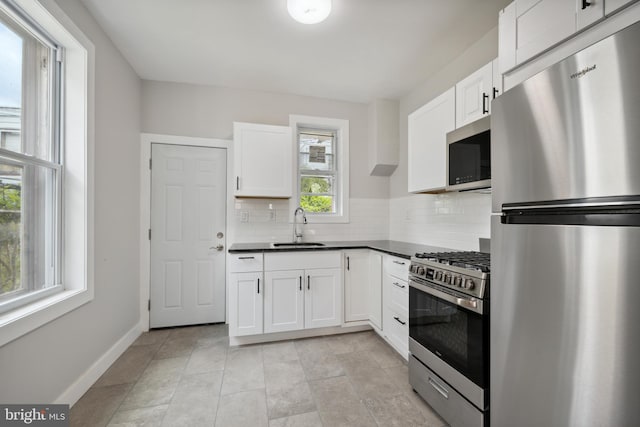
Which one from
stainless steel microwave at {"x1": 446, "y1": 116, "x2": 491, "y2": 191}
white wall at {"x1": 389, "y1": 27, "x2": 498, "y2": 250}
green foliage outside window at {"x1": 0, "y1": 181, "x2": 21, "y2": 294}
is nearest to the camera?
green foliage outside window at {"x1": 0, "y1": 181, "x2": 21, "y2": 294}

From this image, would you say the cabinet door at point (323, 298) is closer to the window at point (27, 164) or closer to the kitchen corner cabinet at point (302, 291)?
the kitchen corner cabinet at point (302, 291)

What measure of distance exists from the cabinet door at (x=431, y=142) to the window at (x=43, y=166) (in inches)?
103

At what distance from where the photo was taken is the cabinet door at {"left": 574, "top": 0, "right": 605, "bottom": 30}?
3.22 ft

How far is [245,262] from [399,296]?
143cm

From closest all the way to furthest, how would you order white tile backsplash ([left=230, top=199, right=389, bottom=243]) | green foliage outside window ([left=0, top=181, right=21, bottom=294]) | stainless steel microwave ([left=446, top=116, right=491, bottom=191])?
green foliage outside window ([left=0, top=181, right=21, bottom=294]) < stainless steel microwave ([left=446, top=116, right=491, bottom=191]) < white tile backsplash ([left=230, top=199, right=389, bottom=243])

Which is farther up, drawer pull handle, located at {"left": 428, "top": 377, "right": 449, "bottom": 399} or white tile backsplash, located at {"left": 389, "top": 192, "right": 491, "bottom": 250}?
white tile backsplash, located at {"left": 389, "top": 192, "right": 491, "bottom": 250}

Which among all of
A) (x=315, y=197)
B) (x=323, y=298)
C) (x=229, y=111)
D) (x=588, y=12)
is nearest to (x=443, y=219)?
(x=323, y=298)

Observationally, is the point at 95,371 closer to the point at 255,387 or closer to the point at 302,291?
the point at 255,387

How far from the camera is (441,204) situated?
106 inches

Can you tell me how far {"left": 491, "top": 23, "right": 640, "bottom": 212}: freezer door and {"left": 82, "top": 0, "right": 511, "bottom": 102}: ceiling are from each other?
125 cm

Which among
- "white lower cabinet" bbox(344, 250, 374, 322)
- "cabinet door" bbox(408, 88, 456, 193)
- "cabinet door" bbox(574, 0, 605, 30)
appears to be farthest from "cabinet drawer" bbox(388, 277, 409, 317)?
"cabinet door" bbox(574, 0, 605, 30)

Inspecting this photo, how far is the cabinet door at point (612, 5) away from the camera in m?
0.92

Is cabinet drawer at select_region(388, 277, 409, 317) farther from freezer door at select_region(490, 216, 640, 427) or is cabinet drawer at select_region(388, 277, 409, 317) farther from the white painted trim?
freezer door at select_region(490, 216, 640, 427)

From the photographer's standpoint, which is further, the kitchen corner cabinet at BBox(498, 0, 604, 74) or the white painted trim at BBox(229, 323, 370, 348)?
the white painted trim at BBox(229, 323, 370, 348)
